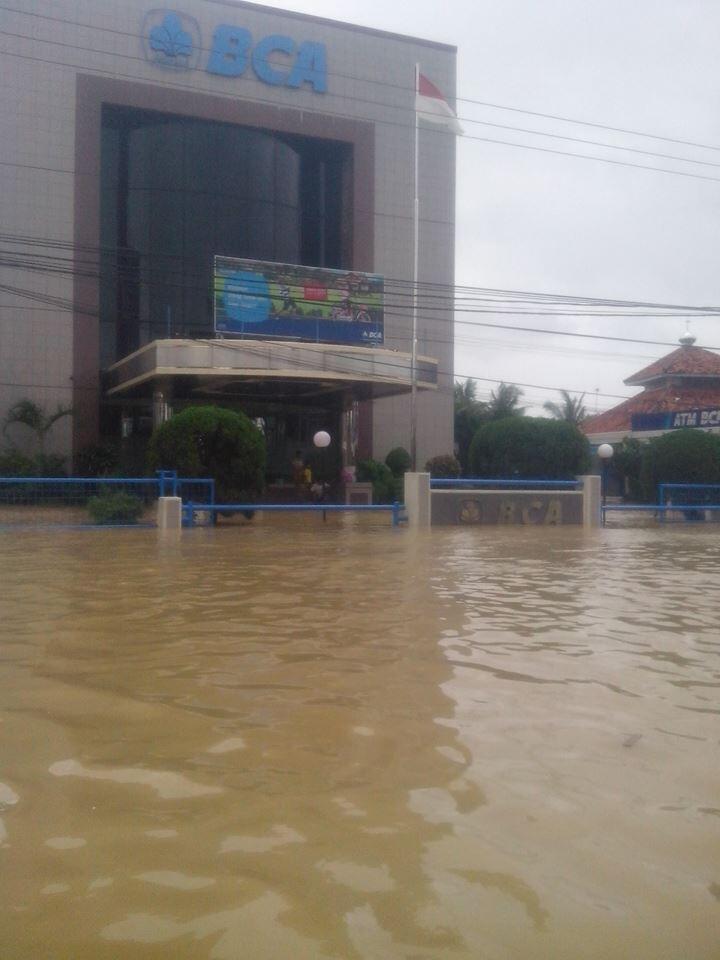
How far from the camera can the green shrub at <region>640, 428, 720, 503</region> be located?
30.8 metres

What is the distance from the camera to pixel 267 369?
30234mm

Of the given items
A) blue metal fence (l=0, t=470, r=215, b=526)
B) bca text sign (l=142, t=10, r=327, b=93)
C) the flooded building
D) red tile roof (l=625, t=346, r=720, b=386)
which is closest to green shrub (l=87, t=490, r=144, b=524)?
blue metal fence (l=0, t=470, r=215, b=526)

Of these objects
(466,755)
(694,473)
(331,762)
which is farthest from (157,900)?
(694,473)

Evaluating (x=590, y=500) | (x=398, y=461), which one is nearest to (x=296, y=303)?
(x=398, y=461)

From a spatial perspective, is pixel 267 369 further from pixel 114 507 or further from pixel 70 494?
pixel 114 507

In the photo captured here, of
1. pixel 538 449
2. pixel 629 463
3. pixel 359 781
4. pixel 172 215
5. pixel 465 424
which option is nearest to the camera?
pixel 359 781

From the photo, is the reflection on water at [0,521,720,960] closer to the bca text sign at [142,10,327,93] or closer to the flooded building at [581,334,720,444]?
the bca text sign at [142,10,327,93]

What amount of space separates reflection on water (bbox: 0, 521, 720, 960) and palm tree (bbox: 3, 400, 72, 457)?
78.5 feet

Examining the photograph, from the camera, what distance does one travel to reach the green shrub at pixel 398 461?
123ft

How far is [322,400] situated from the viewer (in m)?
36.9

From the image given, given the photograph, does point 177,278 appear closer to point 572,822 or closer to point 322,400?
point 322,400

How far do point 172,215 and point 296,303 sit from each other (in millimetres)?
6594

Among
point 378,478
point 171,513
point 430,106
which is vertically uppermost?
point 430,106

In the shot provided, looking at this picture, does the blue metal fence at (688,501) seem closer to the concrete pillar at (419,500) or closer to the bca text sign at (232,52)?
the concrete pillar at (419,500)
